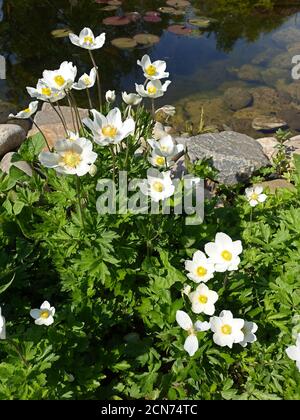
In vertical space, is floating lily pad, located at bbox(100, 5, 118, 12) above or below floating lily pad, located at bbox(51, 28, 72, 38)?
above

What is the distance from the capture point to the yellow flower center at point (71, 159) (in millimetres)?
1960

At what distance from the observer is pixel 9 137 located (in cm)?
405

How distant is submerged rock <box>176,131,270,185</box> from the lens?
3.95 m

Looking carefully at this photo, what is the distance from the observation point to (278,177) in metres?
4.09

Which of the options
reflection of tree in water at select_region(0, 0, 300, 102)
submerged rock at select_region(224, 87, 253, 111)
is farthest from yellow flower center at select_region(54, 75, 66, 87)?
submerged rock at select_region(224, 87, 253, 111)

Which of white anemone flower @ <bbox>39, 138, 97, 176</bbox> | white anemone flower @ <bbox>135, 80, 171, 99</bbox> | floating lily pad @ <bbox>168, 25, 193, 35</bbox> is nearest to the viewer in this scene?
white anemone flower @ <bbox>39, 138, 97, 176</bbox>

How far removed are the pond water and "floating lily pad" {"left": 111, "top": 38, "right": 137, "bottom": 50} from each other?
0.16 feet

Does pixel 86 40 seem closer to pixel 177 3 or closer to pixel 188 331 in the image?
pixel 188 331

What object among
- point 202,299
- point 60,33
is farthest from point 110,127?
point 60,33

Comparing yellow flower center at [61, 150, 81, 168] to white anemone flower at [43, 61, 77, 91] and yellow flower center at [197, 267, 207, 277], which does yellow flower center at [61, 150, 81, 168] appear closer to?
white anemone flower at [43, 61, 77, 91]

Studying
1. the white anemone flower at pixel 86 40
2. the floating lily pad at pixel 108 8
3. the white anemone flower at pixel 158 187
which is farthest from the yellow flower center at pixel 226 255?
the floating lily pad at pixel 108 8

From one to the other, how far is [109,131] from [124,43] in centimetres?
487

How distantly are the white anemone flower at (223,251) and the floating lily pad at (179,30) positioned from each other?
18.5 ft

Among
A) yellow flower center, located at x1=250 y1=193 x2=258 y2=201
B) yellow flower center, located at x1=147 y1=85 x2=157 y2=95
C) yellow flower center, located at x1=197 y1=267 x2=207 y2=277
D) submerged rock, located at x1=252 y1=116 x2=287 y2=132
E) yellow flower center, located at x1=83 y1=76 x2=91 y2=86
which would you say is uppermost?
yellow flower center, located at x1=83 y1=76 x2=91 y2=86
